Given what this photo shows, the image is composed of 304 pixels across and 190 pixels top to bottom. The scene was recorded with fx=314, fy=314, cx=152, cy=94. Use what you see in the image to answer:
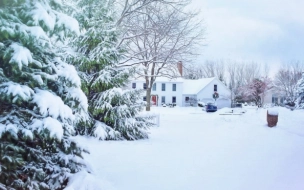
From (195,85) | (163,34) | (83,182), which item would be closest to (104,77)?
(83,182)

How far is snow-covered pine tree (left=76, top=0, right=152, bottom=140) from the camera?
6.64m

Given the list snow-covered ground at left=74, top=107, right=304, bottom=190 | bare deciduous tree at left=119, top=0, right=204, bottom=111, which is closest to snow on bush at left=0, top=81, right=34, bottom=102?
snow-covered ground at left=74, top=107, right=304, bottom=190

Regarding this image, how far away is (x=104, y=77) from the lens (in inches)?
262

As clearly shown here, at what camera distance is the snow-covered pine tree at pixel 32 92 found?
2307mm

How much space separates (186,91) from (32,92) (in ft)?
98.4

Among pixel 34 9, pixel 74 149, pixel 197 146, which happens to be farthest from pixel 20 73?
pixel 197 146

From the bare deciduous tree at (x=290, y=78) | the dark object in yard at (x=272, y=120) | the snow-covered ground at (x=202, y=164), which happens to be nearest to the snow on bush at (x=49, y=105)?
the snow-covered ground at (x=202, y=164)

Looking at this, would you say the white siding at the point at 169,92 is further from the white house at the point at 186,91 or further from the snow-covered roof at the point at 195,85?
the snow-covered roof at the point at 195,85

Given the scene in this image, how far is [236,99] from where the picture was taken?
29.2 metres

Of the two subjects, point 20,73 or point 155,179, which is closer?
point 20,73

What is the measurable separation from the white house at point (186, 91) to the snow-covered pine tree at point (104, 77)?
2335cm

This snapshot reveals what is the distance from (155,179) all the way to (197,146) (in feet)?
8.84

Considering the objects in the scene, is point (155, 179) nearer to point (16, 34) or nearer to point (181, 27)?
point (16, 34)

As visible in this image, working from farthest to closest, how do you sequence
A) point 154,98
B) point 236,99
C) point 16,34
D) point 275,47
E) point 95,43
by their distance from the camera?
point 154,98
point 236,99
point 275,47
point 95,43
point 16,34
